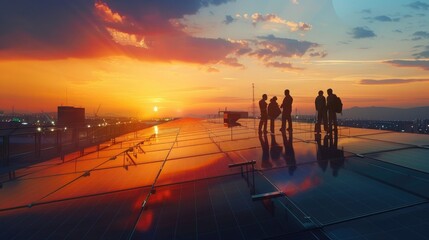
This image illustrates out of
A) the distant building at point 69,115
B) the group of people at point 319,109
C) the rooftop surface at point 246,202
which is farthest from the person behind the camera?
the distant building at point 69,115

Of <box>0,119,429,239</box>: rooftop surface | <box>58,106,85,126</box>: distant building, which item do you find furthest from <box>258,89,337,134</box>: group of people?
<box>58,106,85,126</box>: distant building

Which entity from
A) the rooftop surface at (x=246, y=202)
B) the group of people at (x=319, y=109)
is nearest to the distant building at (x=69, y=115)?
A: the group of people at (x=319, y=109)

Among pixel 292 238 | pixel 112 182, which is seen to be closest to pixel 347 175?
pixel 292 238

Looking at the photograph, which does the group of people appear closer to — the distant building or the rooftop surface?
the rooftop surface

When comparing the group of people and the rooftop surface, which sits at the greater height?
the group of people

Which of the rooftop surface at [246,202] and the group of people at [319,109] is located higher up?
the group of people at [319,109]

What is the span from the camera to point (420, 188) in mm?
5270

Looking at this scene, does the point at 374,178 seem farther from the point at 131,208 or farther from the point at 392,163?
the point at 131,208

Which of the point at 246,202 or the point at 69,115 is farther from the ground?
the point at 69,115

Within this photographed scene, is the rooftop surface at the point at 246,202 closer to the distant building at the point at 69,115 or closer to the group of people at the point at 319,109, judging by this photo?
A: the group of people at the point at 319,109

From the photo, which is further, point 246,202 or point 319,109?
point 319,109

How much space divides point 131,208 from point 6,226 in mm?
2825

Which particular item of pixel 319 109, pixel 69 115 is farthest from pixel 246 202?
pixel 69 115

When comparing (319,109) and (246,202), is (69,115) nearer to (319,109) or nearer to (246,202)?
(319,109)
